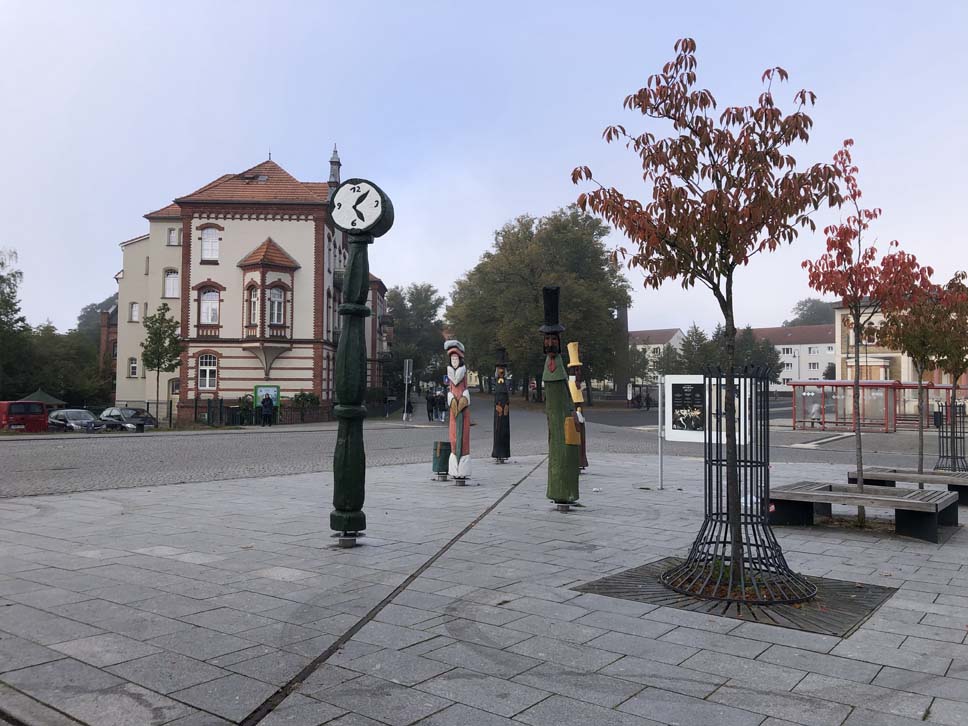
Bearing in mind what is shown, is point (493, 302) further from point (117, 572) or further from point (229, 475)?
point (117, 572)

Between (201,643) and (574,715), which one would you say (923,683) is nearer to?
(574,715)

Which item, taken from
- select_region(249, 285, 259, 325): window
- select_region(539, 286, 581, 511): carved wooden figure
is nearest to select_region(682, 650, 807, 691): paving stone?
select_region(539, 286, 581, 511): carved wooden figure

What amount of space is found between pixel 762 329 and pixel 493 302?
308ft

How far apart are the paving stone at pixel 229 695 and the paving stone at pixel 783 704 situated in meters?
2.14

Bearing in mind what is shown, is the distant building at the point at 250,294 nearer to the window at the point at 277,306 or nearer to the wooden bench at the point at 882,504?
the window at the point at 277,306

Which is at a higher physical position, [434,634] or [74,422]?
[434,634]

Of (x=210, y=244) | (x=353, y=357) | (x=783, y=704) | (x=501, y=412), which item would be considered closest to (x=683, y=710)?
(x=783, y=704)

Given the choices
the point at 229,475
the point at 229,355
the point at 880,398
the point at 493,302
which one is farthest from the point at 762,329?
the point at 229,475

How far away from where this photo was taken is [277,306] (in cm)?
4225

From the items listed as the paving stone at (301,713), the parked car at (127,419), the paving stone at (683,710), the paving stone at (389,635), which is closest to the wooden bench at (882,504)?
the paving stone at (683,710)

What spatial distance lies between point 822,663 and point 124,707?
354 centimetres

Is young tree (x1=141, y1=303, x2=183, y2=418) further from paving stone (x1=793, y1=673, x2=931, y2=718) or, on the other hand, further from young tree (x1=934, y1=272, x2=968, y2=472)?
paving stone (x1=793, y1=673, x2=931, y2=718)

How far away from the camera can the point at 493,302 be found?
61344mm

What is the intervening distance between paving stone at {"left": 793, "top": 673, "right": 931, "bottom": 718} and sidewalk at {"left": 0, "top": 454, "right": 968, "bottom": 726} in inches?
0.8
